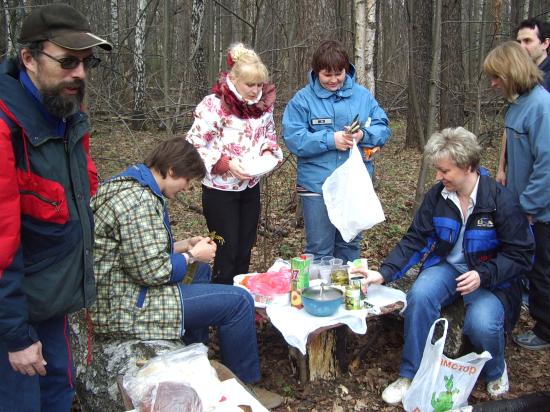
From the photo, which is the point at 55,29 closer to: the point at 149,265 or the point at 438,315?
the point at 149,265

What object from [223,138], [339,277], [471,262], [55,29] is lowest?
[339,277]

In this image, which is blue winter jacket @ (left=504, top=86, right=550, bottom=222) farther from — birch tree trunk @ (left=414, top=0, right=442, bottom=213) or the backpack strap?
the backpack strap

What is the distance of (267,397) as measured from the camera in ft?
9.80

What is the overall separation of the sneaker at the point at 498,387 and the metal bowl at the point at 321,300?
1.05 m

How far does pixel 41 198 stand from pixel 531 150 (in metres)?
2.73

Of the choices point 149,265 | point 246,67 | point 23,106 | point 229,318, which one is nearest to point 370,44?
point 246,67

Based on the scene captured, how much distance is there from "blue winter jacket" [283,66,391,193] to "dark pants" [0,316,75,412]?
1.95 m

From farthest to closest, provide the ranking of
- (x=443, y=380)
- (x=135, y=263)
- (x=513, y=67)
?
(x=513, y=67) → (x=443, y=380) → (x=135, y=263)

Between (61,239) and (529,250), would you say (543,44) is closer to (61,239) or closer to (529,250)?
(529,250)

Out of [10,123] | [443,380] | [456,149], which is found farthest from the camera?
[456,149]

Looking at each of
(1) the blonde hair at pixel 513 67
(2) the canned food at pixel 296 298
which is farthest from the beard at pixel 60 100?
(1) the blonde hair at pixel 513 67

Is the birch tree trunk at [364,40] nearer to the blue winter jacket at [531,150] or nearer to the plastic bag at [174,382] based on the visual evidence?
the blue winter jacket at [531,150]

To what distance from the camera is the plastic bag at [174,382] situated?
2.04m

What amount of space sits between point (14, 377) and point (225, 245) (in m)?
1.69
